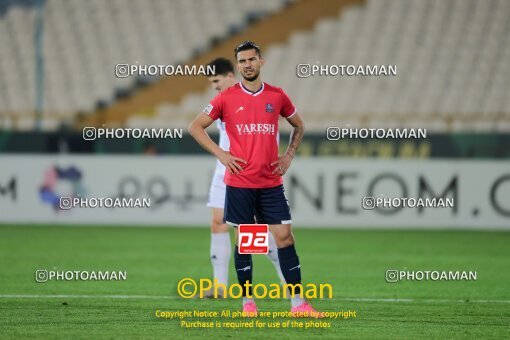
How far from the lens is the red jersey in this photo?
314 inches

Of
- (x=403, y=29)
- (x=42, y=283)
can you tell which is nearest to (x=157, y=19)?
(x=403, y=29)

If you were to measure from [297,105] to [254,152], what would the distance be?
1564 cm

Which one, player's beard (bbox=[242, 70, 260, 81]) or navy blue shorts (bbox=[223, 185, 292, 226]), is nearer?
player's beard (bbox=[242, 70, 260, 81])

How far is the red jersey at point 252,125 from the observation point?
798 cm

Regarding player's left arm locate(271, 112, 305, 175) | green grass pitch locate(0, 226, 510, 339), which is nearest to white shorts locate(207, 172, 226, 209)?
green grass pitch locate(0, 226, 510, 339)

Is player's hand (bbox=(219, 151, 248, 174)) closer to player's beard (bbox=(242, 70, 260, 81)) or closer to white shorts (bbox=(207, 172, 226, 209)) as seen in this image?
player's beard (bbox=(242, 70, 260, 81))

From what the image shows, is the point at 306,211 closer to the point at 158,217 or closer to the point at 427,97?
the point at 158,217

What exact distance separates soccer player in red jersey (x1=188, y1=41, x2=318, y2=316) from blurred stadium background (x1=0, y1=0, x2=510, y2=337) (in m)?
2.92

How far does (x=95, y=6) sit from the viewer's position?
27406 millimetres

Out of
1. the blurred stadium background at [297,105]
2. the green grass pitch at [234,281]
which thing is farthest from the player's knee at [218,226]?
the blurred stadium background at [297,105]

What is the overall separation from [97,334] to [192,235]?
33.4ft

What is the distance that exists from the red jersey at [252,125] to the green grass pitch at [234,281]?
1228 millimetres

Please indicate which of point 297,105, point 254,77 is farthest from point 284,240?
point 297,105

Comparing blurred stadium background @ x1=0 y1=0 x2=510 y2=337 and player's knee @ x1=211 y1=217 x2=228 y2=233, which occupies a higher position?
blurred stadium background @ x1=0 y1=0 x2=510 y2=337
